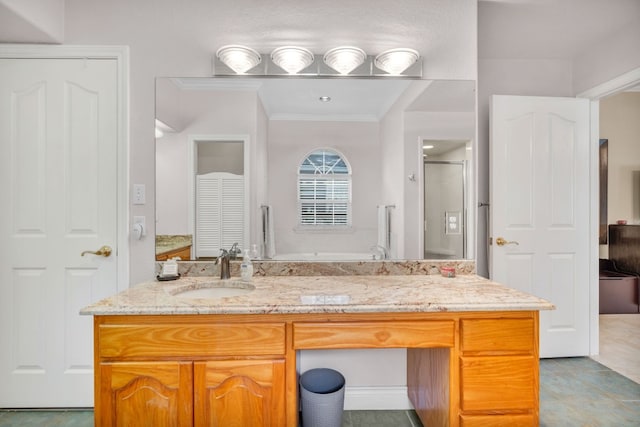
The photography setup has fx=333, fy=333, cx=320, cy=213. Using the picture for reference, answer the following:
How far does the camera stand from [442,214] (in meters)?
1.99

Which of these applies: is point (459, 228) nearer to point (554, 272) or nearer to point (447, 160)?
point (447, 160)

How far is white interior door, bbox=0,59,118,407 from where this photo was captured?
1.94 m

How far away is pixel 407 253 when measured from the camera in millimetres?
1982

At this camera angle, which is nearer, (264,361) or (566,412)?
(264,361)

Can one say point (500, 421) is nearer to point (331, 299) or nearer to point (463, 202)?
point (331, 299)

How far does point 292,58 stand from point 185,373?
64.9 inches

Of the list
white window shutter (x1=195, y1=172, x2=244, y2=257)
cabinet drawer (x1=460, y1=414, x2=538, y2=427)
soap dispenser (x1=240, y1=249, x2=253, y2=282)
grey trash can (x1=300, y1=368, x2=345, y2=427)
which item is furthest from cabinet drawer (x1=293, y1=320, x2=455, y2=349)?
white window shutter (x1=195, y1=172, x2=244, y2=257)

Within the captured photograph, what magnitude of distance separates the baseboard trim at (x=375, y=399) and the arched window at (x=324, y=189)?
3.23ft

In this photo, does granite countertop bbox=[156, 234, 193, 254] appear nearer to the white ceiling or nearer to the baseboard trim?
the white ceiling

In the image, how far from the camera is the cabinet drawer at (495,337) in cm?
136

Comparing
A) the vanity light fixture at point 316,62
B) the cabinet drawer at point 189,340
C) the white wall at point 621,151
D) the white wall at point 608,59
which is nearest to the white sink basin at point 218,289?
the cabinet drawer at point 189,340

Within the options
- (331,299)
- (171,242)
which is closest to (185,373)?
(331,299)

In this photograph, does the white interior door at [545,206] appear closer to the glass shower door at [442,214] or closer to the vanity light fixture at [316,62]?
the glass shower door at [442,214]

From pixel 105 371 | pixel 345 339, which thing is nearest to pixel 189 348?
pixel 105 371
